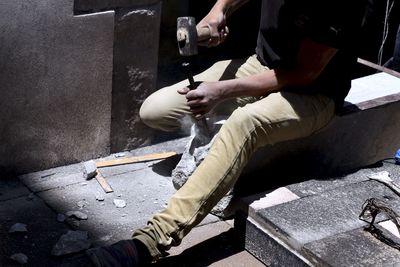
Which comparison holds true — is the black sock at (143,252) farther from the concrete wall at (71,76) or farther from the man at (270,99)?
the concrete wall at (71,76)

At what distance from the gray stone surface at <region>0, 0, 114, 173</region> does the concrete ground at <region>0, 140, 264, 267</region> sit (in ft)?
0.49

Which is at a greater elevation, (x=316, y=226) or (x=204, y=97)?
(x=204, y=97)

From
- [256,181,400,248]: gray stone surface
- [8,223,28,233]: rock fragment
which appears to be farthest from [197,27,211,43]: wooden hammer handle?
[8,223,28,233]: rock fragment

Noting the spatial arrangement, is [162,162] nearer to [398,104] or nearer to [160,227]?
[160,227]

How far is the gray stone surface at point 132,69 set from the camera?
13.8 feet

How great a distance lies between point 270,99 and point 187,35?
0.54 m

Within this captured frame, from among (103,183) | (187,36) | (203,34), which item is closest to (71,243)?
(103,183)

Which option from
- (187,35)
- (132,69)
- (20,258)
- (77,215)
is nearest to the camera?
(20,258)

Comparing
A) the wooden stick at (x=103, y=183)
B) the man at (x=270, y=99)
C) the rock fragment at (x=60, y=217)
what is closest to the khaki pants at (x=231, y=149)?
the man at (x=270, y=99)

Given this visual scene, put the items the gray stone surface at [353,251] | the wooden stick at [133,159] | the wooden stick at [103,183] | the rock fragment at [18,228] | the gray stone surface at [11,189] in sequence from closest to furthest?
the gray stone surface at [353,251], the rock fragment at [18,228], the gray stone surface at [11,189], the wooden stick at [103,183], the wooden stick at [133,159]

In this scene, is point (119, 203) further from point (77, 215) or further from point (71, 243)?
point (71, 243)

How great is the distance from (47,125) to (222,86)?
116cm

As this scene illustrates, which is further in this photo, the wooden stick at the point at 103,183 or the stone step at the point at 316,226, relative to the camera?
the wooden stick at the point at 103,183

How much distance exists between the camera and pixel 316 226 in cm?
351
